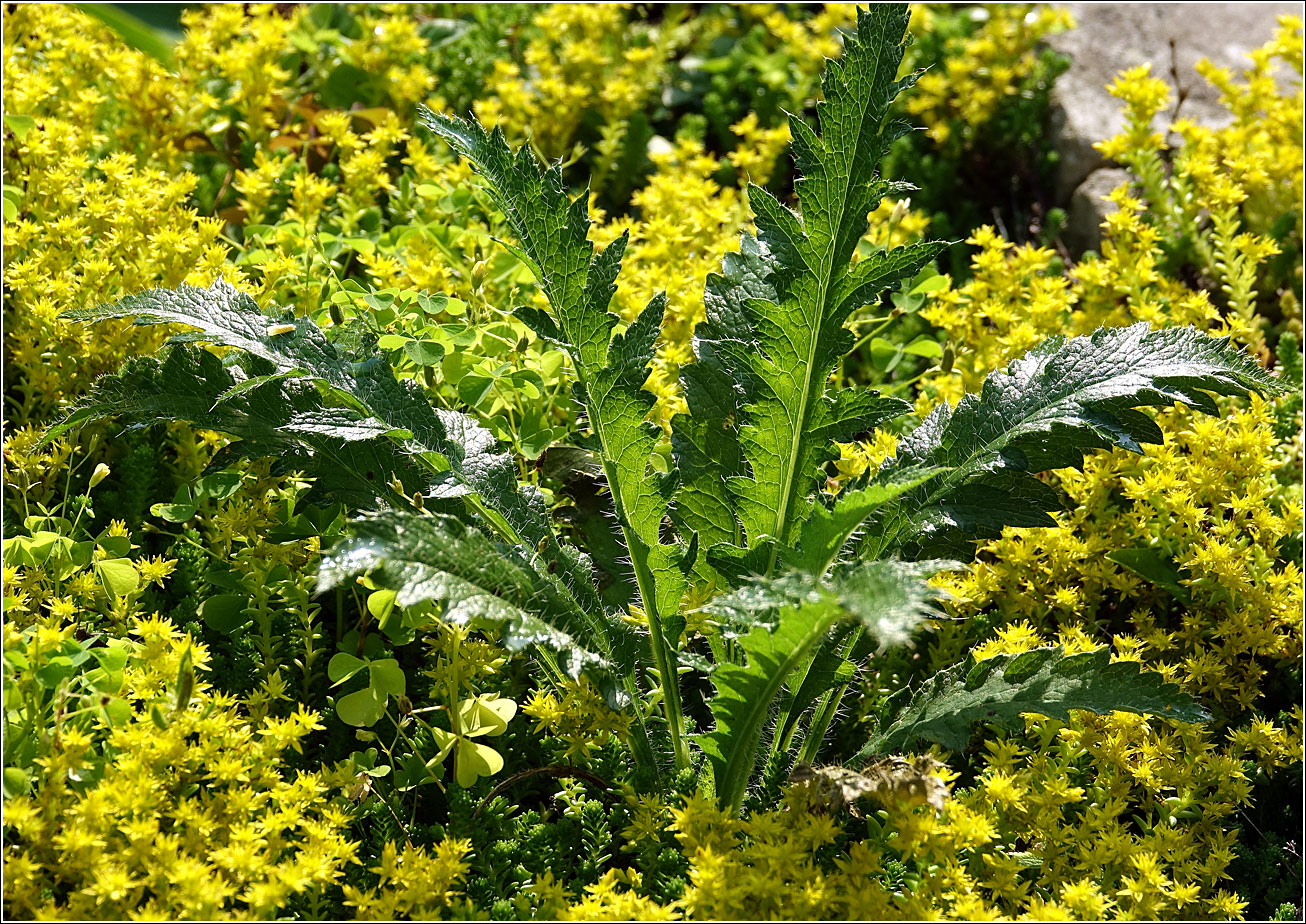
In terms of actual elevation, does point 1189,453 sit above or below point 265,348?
above

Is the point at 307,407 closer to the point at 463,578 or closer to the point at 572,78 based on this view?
the point at 463,578

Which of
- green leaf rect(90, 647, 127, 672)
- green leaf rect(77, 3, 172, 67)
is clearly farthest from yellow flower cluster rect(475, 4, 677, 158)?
green leaf rect(77, 3, 172, 67)

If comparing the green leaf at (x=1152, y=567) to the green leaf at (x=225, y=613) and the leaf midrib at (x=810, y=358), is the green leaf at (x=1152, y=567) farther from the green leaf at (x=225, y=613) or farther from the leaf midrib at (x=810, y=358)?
the green leaf at (x=225, y=613)

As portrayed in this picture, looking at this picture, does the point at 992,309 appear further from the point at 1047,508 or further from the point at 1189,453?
the point at 1047,508

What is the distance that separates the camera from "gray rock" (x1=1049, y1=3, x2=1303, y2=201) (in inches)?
162

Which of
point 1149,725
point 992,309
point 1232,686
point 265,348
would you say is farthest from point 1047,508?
point 265,348

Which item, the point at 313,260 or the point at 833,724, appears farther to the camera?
the point at 313,260

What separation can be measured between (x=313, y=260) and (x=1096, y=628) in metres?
2.06

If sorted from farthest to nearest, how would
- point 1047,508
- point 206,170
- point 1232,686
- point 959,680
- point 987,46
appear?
point 987,46 → point 206,170 → point 1232,686 → point 1047,508 → point 959,680

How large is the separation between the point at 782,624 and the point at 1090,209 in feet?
8.94

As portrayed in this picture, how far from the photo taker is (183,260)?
2.68 m

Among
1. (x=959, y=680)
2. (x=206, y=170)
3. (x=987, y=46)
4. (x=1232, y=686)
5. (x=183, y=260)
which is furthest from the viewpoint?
(x=987, y=46)

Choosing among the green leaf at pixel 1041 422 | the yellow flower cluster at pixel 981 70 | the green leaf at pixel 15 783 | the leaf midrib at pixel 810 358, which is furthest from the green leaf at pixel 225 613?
the yellow flower cluster at pixel 981 70

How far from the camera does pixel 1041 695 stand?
6.42 ft
